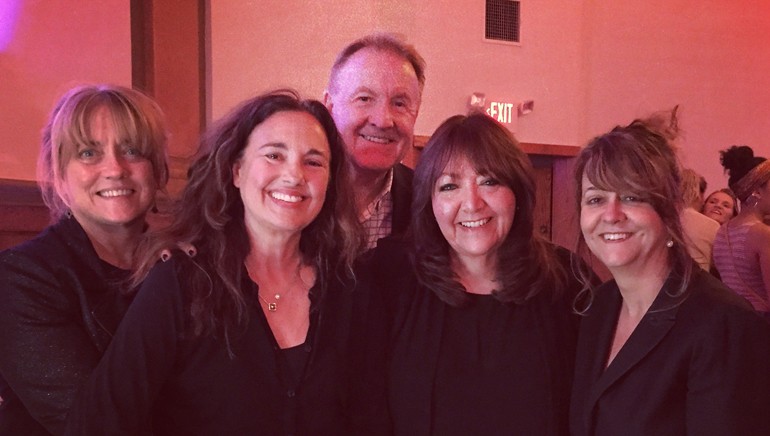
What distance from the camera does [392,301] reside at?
213cm

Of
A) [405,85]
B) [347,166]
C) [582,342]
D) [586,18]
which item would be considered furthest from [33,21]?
[586,18]

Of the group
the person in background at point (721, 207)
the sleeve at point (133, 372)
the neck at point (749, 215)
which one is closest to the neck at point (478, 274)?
the sleeve at point (133, 372)

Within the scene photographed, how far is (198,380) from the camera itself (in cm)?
166

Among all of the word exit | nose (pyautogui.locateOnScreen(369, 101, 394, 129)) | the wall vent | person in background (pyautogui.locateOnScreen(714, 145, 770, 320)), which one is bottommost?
person in background (pyautogui.locateOnScreen(714, 145, 770, 320))

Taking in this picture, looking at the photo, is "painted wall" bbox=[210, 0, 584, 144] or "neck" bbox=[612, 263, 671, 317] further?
"painted wall" bbox=[210, 0, 584, 144]

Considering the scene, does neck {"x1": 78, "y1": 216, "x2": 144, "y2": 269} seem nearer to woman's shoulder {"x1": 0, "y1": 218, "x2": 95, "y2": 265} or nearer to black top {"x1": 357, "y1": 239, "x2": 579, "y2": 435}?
woman's shoulder {"x1": 0, "y1": 218, "x2": 95, "y2": 265}

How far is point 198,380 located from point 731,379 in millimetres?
1208

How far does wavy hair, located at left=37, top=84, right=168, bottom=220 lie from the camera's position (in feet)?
6.40

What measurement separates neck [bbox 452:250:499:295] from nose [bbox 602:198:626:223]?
1.38ft

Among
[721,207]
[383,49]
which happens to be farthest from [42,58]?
[721,207]

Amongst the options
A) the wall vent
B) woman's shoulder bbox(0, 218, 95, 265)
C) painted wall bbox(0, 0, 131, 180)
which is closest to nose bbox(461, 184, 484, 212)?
woman's shoulder bbox(0, 218, 95, 265)

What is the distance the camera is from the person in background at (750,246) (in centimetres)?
349

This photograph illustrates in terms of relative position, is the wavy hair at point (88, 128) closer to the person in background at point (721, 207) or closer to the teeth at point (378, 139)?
the teeth at point (378, 139)

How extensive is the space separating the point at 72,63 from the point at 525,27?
4.10 metres
